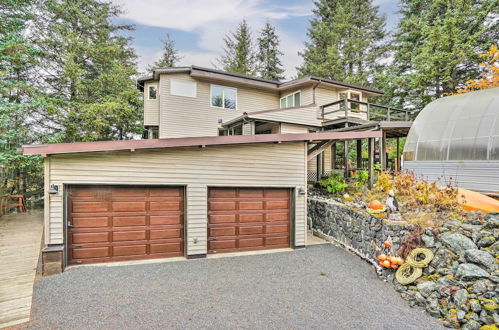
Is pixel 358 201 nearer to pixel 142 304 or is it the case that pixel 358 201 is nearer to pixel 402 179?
pixel 402 179

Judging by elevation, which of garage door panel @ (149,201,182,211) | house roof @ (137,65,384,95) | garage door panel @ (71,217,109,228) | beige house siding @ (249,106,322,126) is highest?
house roof @ (137,65,384,95)

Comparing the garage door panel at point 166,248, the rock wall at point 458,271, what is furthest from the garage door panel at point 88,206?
the rock wall at point 458,271

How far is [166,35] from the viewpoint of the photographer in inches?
903

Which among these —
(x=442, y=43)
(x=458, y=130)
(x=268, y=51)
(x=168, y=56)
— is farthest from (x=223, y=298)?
(x=268, y=51)

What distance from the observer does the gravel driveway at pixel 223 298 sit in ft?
12.5

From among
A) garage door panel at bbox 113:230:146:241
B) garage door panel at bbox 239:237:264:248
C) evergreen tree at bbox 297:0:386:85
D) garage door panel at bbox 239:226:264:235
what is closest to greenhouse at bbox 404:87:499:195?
garage door panel at bbox 239:226:264:235

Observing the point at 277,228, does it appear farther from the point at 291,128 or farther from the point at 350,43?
the point at 350,43

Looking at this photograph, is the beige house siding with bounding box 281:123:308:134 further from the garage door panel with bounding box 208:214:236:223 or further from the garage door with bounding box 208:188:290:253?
the garage door panel with bounding box 208:214:236:223

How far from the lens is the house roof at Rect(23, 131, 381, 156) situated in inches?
208

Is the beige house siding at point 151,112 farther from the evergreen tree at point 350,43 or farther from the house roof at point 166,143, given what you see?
the evergreen tree at point 350,43

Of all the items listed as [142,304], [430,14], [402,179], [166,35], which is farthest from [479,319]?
[166,35]

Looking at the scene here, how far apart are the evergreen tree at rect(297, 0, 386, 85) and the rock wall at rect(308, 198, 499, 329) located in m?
19.4

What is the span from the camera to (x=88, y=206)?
5.93 metres

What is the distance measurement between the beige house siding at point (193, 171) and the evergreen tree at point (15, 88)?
7.20m
